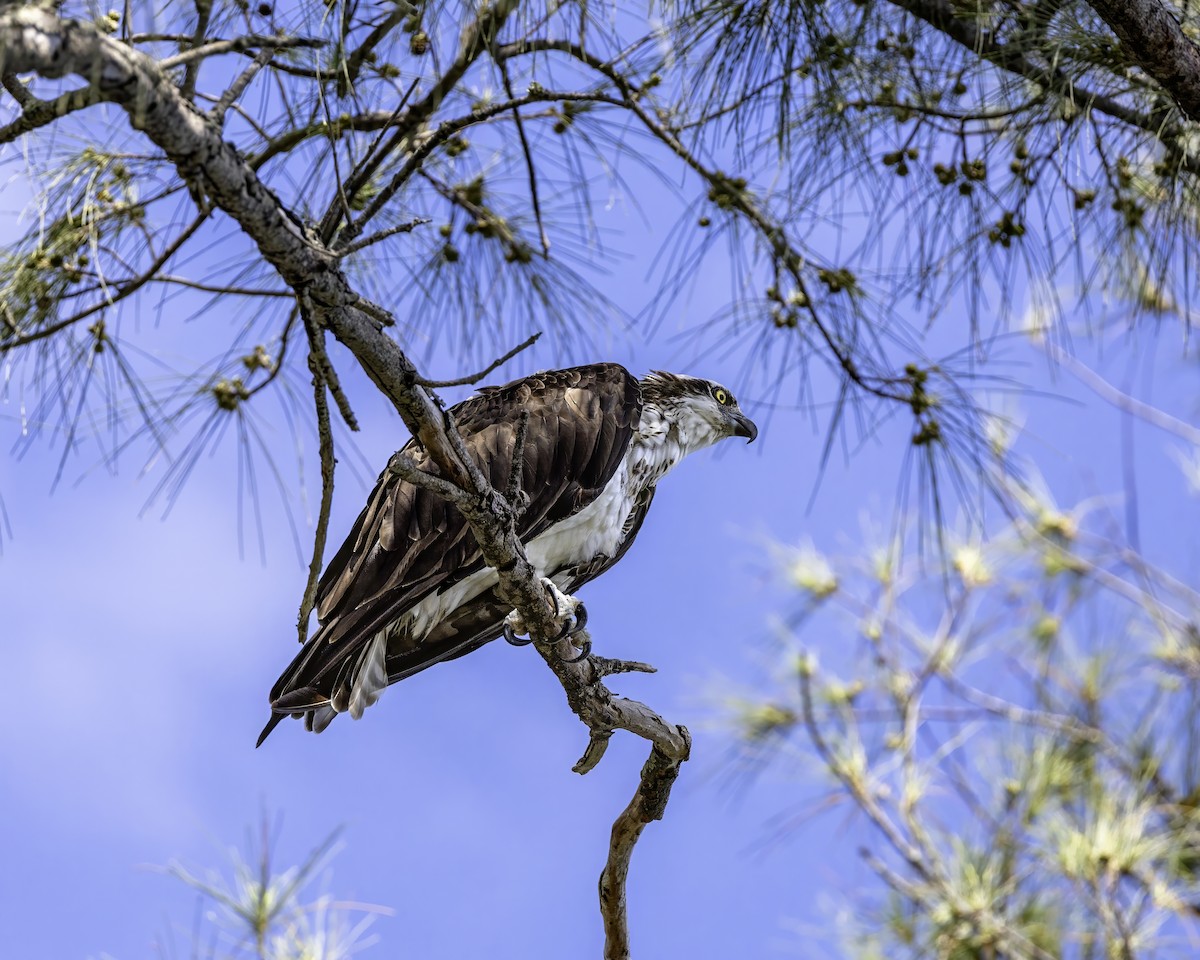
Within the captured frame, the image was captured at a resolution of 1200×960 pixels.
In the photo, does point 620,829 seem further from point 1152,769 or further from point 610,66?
point 1152,769

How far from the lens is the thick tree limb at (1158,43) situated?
10.5 ft

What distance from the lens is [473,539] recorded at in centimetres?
380

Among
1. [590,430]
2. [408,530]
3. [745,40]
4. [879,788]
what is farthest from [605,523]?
[879,788]

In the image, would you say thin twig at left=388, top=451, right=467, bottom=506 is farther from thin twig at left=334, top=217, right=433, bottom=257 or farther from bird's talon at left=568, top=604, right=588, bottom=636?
bird's talon at left=568, top=604, right=588, bottom=636

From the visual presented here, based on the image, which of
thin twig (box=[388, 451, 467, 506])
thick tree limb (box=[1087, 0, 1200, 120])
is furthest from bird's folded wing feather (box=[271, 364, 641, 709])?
thick tree limb (box=[1087, 0, 1200, 120])

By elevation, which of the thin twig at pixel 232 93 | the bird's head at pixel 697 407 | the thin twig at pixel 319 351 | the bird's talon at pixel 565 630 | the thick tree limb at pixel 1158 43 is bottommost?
the thin twig at pixel 319 351

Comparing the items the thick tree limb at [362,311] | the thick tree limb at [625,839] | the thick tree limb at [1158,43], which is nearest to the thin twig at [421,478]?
the thick tree limb at [362,311]

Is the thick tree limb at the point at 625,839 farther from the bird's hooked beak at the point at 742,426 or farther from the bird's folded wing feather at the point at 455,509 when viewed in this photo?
the bird's hooked beak at the point at 742,426

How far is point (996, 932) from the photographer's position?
631cm

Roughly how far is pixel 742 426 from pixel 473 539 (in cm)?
163

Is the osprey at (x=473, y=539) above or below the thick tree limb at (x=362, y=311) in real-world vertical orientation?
above

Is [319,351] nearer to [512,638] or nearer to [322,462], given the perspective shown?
[322,462]

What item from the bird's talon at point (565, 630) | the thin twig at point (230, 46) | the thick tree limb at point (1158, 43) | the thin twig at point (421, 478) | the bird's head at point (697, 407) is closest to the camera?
the thin twig at point (230, 46)

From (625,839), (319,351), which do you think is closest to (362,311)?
(319,351)
